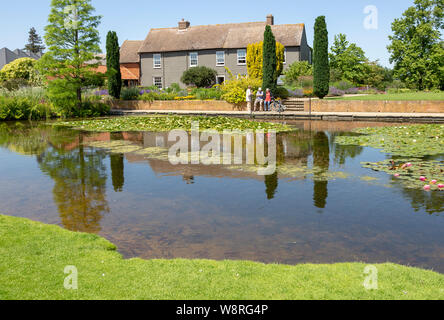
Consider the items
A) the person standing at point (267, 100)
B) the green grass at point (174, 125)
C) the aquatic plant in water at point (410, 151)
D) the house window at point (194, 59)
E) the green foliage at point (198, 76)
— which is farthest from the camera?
the house window at point (194, 59)

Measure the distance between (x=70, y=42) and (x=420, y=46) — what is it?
39872 mm

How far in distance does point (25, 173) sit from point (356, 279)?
900cm

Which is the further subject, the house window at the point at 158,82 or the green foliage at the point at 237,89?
the house window at the point at 158,82

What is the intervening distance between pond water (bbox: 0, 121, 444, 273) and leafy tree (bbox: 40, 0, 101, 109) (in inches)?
664

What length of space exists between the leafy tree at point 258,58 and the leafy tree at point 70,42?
52.2 ft

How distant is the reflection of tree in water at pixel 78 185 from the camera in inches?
265

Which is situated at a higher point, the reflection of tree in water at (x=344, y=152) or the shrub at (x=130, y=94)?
the shrub at (x=130, y=94)

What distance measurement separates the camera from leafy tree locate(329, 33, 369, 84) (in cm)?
5181

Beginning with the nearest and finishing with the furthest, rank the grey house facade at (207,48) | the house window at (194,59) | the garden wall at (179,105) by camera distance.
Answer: the garden wall at (179,105)
the grey house facade at (207,48)
the house window at (194,59)

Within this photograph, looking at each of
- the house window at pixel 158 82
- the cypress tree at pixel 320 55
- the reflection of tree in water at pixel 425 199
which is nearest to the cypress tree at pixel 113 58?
the house window at pixel 158 82

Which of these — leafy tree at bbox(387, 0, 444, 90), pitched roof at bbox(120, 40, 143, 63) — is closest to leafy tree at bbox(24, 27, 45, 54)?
pitched roof at bbox(120, 40, 143, 63)

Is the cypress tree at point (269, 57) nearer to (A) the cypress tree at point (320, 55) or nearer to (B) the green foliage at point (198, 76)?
(A) the cypress tree at point (320, 55)

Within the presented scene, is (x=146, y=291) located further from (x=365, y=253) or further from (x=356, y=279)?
(x=365, y=253)
